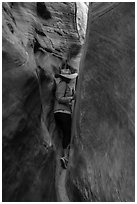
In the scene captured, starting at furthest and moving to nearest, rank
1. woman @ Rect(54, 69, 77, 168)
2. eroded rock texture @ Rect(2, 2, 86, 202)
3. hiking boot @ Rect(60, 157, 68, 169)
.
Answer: woman @ Rect(54, 69, 77, 168), hiking boot @ Rect(60, 157, 68, 169), eroded rock texture @ Rect(2, 2, 86, 202)

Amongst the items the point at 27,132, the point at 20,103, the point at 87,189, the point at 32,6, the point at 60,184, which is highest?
the point at 32,6

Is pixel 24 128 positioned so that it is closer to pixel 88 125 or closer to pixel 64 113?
pixel 88 125

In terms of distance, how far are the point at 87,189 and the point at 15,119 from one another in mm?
1795

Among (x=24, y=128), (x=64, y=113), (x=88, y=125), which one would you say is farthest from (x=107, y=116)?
(x=64, y=113)

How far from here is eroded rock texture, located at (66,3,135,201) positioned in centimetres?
327

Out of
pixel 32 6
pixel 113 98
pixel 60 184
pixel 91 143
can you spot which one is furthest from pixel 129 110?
pixel 32 6

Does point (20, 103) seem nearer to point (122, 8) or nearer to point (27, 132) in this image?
point (27, 132)

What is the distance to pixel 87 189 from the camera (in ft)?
13.0

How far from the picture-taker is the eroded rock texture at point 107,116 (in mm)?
3270

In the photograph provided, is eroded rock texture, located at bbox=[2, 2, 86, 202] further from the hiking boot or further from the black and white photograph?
the hiking boot

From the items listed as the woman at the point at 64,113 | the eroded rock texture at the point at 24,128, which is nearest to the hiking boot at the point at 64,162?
the woman at the point at 64,113

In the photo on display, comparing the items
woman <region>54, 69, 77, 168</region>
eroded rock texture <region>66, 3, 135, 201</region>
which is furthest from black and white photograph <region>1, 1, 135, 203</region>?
woman <region>54, 69, 77, 168</region>

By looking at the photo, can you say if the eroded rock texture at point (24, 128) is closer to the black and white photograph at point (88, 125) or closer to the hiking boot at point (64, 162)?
the black and white photograph at point (88, 125)

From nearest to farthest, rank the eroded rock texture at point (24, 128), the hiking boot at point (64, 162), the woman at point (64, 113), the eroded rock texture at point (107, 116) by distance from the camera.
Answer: the eroded rock texture at point (107, 116) → the eroded rock texture at point (24, 128) → the hiking boot at point (64, 162) → the woman at point (64, 113)
